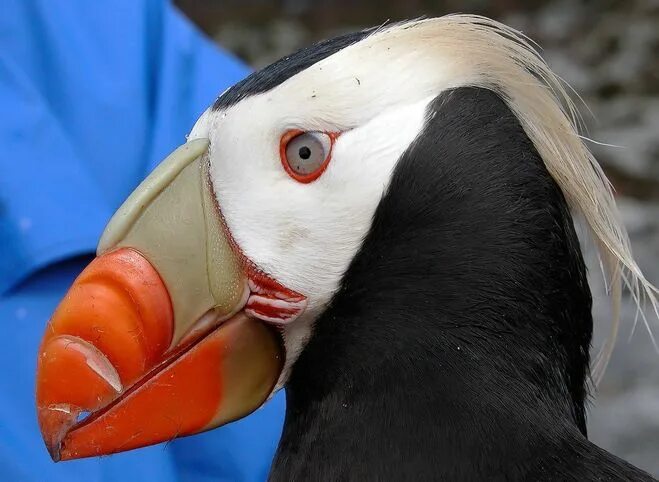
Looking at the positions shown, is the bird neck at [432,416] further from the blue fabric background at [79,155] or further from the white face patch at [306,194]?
the blue fabric background at [79,155]

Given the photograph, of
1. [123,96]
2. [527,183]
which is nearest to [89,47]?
[123,96]

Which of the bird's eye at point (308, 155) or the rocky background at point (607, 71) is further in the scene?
the rocky background at point (607, 71)

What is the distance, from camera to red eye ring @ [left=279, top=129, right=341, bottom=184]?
1.16 m

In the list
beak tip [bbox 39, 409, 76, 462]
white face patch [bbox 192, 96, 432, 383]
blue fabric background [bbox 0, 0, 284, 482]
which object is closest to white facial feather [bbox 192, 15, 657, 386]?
white face patch [bbox 192, 96, 432, 383]

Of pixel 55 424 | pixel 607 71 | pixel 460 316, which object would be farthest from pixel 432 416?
pixel 607 71

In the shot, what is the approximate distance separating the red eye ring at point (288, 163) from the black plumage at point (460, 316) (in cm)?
7

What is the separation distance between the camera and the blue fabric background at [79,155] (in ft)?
5.34

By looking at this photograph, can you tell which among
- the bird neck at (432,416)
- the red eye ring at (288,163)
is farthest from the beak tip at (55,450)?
the red eye ring at (288,163)

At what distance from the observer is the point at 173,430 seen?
1207 millimetres

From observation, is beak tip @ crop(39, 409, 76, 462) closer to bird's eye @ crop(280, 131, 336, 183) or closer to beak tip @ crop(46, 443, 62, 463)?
beak tip @ crop(46, 443, 62, 463)

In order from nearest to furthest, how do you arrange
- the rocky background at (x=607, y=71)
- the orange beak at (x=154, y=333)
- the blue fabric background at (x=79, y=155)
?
1. the orange beak at (x=154, y=333)
2. the blue fabric background at (x=79, y=155)
3. the rocky background at (x=607, y=71)

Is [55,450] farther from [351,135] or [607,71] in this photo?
[607,71]

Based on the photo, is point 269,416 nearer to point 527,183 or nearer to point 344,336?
point 344,336

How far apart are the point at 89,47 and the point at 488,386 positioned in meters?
1.05
